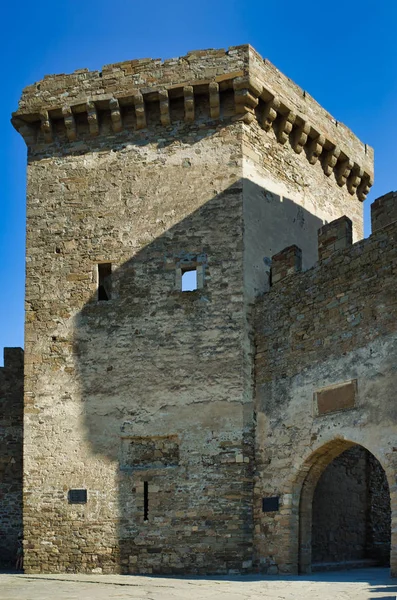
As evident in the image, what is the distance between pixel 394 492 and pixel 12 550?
7877 mm

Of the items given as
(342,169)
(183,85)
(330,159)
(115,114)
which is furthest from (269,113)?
(115,114)

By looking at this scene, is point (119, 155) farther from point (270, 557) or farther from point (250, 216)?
A: point (270, 557)

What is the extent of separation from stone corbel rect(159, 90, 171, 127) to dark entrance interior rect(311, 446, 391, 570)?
6.22 metres

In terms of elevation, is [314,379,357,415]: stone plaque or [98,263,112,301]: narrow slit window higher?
[98,263,112,301]: narrow slit window

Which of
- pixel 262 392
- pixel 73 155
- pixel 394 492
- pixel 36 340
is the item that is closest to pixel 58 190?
pixel 73 155

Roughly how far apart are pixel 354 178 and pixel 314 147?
1463 millimetres

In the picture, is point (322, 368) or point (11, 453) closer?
point (322, 368)

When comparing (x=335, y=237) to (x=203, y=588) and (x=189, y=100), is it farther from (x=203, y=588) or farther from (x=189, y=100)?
(x=203, y=588)

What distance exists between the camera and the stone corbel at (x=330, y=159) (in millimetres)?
15617

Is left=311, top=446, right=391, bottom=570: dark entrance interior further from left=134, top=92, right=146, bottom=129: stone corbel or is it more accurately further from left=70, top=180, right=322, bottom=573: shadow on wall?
left=134, top=92, right=146, bottom=129: stone corbel

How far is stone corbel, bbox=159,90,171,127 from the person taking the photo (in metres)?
14.1

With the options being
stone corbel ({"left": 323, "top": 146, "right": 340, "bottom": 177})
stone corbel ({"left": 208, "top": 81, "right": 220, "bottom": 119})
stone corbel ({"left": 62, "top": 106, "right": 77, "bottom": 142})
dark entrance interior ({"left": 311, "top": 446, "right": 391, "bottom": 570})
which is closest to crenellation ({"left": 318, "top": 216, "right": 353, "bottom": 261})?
stone corbel ({"left": 208, "top": 81, "right": 220, "bottom": 119})

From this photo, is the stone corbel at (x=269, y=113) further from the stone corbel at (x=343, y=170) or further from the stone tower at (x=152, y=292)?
the stone corbel at (x=343, y=170)

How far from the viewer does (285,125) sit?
1460cm
